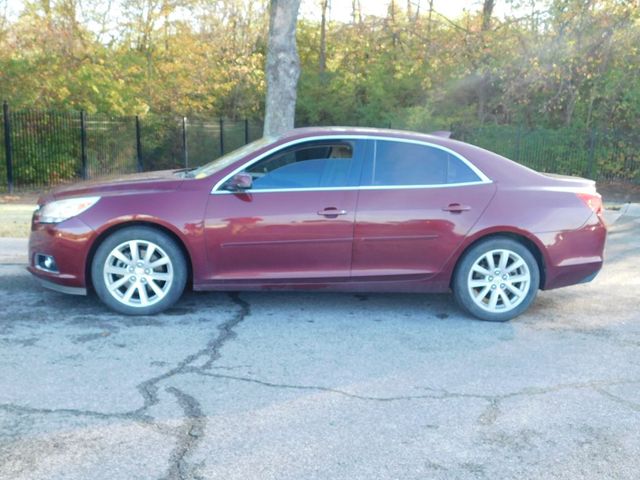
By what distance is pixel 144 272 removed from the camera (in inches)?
228

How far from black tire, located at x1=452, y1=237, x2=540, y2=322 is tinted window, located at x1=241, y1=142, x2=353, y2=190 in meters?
1.28

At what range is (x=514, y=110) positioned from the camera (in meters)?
20.5

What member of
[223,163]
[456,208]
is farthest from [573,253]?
[223,163]

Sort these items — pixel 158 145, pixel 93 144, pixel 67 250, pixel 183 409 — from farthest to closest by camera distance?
pixel 158 145
pixel 93 144
pixel 67 250
pixel 183 409

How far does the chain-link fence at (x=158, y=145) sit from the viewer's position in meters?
16.5

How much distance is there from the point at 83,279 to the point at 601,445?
13.6 ft

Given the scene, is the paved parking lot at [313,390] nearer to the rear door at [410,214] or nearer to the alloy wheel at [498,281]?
the alloy wheel at [498,281]

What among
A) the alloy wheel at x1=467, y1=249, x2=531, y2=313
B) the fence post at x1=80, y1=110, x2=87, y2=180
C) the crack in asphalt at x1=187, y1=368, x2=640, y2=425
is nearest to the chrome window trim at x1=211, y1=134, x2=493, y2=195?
the alloy wheel at x1=467, y1=249, x2=531, y2=313

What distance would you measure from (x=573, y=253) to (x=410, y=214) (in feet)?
5.00

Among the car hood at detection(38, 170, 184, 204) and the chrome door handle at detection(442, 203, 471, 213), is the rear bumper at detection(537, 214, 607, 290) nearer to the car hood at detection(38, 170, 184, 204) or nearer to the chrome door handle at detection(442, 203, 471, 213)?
the chrome door handle at detection(442, 203, 471, 213)

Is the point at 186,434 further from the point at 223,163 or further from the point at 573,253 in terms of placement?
the point at 573,253

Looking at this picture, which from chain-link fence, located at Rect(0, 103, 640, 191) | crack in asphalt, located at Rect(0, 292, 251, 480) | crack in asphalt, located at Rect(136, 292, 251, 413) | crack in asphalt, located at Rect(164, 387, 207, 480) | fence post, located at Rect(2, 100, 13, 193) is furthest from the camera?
chain-link fence, located at Rect(0, 103, 640, 191)

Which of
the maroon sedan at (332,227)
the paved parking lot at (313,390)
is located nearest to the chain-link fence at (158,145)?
the paved parking lot at (313,390)

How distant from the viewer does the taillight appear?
6.13m
